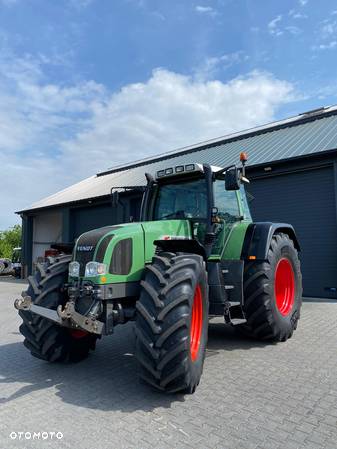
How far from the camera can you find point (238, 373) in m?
4.41

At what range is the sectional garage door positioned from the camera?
1014 cm

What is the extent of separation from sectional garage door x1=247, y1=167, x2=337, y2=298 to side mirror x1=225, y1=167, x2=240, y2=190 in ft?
21.0

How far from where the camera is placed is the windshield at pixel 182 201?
5.17 metres

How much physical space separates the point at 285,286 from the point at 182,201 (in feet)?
8.05

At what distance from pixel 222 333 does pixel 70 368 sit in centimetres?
270

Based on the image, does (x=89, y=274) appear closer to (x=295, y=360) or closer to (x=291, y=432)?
(x=291, y=432)

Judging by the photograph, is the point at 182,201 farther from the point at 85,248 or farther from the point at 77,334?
the point at 77,334

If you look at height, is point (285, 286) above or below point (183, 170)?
below

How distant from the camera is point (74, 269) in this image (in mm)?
4301

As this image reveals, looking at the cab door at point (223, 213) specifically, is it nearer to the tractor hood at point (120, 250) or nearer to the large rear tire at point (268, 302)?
the large rear tire at point (268, 302)

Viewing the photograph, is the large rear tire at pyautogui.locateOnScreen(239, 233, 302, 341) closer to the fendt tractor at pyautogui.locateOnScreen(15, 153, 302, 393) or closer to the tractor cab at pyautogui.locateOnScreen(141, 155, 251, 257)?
the fendt tractor at pyautogui.locateOnScreen(15, 153, 302, 393)

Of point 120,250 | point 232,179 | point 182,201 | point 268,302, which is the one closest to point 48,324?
Result: point 120,250

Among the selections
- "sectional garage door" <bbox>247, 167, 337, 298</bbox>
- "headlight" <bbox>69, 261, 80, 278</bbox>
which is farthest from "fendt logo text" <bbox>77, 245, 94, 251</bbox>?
"sectional garage door" <bbox>247, 167, 337, 298</bbox>

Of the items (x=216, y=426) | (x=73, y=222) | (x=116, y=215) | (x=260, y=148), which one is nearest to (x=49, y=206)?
(x=73, y=222)
